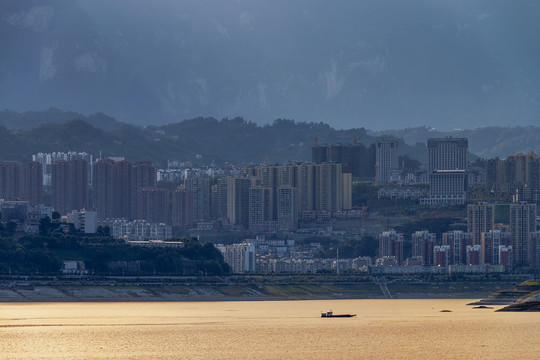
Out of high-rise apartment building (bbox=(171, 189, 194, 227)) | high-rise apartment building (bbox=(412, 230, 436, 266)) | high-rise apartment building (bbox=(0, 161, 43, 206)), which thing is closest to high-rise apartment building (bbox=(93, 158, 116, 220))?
high-rise apartment building (bbox=(0, 161, 43, 206))

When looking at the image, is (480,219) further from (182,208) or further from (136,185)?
(136,185)

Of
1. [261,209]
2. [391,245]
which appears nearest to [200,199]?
[261,209]

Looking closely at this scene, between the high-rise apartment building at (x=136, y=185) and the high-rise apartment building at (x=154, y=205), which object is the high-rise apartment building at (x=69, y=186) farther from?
the high-rise apartment building at (x=154, y=205)

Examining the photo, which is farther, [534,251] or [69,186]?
[69,186]

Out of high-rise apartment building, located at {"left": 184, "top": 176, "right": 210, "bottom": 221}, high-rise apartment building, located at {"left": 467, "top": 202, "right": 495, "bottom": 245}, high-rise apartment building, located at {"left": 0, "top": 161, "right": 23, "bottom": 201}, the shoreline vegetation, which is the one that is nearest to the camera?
the shoreline vegetation

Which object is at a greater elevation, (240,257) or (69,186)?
(69,186)

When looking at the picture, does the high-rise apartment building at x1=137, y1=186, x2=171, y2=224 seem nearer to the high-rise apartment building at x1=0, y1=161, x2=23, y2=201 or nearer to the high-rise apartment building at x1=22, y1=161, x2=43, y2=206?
the high-rise apartment building at x1=22, y1=161, x2=43, y2=206

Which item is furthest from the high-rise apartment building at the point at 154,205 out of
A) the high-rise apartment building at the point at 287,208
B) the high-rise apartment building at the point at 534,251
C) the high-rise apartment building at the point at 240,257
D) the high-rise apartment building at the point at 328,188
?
the high-rise apartment building at the point at 534,251
